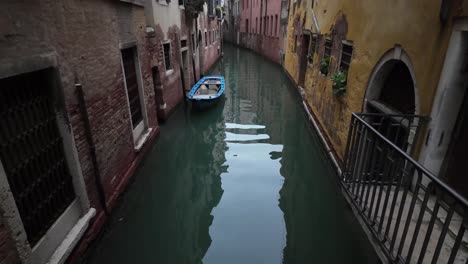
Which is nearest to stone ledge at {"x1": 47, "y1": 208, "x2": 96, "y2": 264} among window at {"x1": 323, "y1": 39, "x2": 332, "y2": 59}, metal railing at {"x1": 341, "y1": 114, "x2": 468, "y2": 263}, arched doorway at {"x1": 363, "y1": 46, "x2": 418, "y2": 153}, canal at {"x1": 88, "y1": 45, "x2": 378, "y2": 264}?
canal at {"x1": 88, "y1": 45, "x2": 378, "y2": 264}

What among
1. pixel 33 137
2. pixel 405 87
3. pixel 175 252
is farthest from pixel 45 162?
pixel 405 87

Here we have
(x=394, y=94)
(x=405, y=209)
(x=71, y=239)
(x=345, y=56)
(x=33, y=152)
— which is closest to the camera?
(x=33, y=152)

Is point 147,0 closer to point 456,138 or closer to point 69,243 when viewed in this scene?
point 69,243

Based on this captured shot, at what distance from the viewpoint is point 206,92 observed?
35.1ft

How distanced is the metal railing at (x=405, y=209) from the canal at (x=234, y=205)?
1.13m

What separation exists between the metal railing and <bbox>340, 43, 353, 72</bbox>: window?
2.29m

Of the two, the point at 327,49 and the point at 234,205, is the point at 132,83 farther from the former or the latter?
the point at 327,49

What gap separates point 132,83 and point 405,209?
492 centimetres

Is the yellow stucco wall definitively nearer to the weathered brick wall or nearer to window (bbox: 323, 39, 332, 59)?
window (bbox: 323, 39, 332, 59)

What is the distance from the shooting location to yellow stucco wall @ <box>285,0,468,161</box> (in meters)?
2.82

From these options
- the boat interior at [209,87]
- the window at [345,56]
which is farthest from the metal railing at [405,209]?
the boat interior at [209,87]

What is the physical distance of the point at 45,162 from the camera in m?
2.87

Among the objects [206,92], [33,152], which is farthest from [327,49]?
[33,152]

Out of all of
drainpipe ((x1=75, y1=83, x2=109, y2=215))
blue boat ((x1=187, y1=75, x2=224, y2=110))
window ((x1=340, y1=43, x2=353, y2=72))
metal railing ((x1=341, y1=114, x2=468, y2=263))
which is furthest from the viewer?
blue boat ((x1=187, y1=75, x2=224, y2=110))
